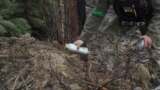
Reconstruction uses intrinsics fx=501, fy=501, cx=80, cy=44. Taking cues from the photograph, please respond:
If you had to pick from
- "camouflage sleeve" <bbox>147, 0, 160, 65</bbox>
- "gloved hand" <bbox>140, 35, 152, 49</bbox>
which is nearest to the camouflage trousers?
"camouflage sleeve" <bbox>147, 0, 160, 65</bbox>

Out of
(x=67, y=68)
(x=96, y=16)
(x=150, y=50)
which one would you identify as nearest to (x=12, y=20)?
(x=96, y=16)

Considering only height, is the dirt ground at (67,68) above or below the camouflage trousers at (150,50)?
above

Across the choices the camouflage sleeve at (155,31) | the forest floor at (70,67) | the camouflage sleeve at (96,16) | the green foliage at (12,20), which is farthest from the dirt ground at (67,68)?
the green foliage at (12,20)

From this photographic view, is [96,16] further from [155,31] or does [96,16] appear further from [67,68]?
[67,68]

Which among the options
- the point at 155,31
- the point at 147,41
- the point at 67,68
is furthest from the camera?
the point at 155,31

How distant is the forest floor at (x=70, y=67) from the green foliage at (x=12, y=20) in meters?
0.77

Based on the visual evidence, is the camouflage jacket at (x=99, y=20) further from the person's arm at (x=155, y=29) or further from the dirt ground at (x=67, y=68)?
the dirt ground at (x=67, y=68)

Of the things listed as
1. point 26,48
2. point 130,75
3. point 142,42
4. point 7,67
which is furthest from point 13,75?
point 142,42

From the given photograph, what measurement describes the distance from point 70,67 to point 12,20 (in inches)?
68.4

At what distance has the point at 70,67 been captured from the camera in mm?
3672

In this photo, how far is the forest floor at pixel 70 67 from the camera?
3.33 meters

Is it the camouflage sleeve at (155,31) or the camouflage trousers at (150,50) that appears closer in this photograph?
the camouflage trousers at (150,50)

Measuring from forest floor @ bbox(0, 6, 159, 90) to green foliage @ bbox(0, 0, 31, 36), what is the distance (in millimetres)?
766

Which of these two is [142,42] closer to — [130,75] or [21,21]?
[130,75]
